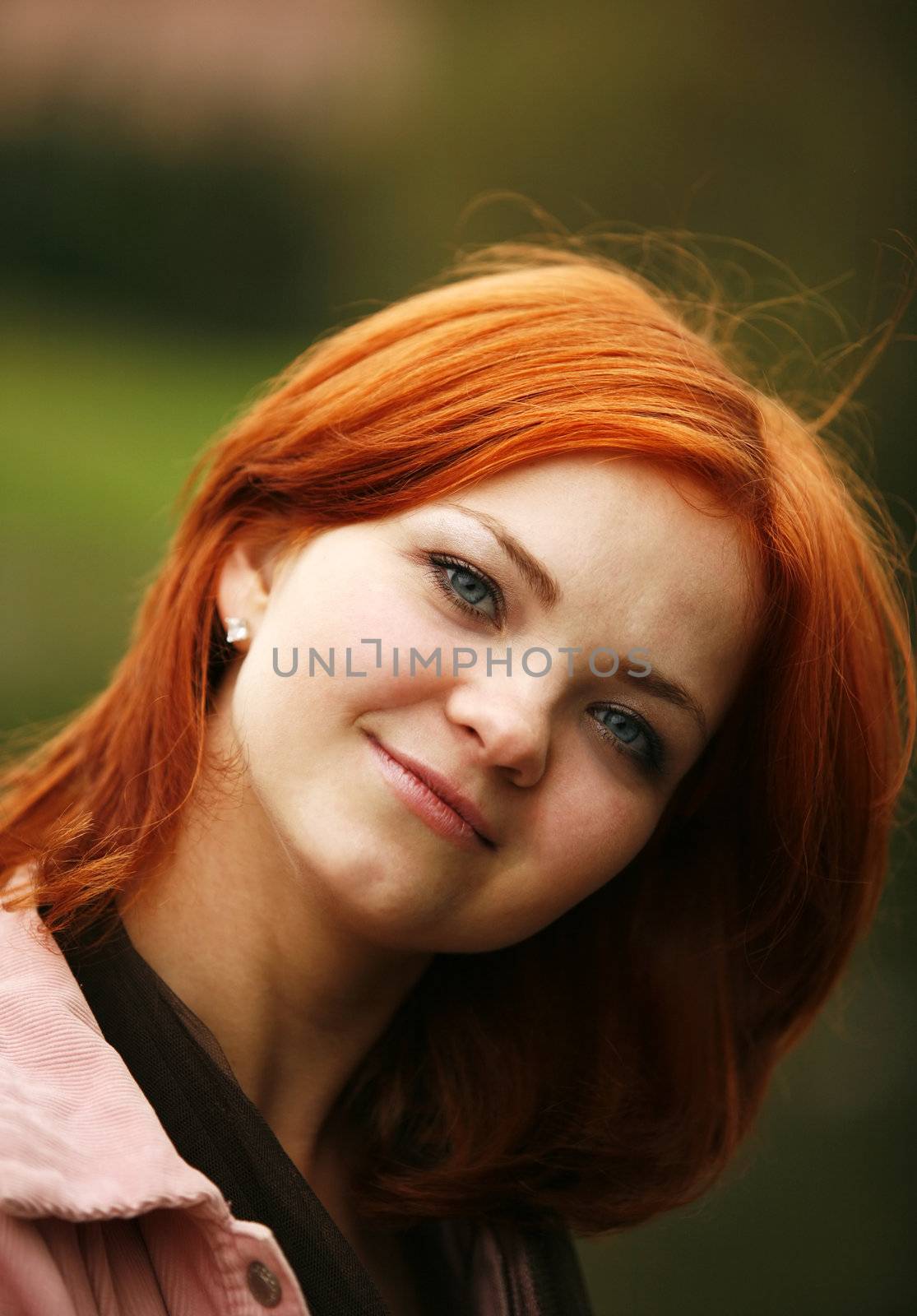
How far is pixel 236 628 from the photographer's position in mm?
1520

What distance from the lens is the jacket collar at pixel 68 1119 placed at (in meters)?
0.98

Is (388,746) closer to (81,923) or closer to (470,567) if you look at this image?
→ (470,567)

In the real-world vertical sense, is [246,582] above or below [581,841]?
above

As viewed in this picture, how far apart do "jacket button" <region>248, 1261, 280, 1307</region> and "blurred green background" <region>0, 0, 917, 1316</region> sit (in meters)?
2.46

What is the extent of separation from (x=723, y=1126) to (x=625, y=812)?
0.74 metres

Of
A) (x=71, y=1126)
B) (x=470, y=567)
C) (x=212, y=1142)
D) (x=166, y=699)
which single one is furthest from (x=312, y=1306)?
(x=470, y=567)

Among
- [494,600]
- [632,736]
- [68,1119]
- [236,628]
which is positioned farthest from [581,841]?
[68,1119]

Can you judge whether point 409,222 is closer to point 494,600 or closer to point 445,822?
point 494,600

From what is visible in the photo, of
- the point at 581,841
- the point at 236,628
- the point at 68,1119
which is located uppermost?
the point at 236,628

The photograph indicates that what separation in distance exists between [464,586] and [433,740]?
19 cm

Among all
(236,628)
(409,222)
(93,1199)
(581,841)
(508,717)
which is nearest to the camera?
(93,1199)

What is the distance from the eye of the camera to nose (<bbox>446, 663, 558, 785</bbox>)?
128cm

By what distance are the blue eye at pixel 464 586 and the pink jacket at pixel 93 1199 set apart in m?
0.61

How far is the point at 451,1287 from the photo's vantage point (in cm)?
172
